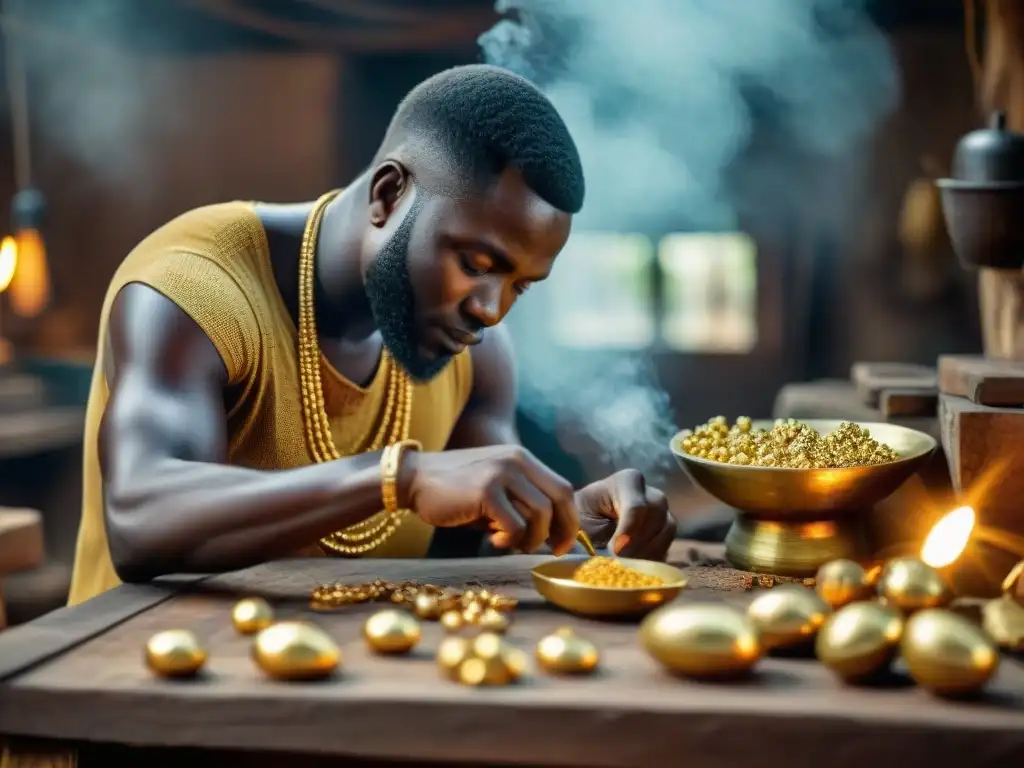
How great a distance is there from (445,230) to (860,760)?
95 cm

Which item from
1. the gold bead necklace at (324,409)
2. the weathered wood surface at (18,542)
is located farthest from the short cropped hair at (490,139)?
the weathered wood surface at (18,542)

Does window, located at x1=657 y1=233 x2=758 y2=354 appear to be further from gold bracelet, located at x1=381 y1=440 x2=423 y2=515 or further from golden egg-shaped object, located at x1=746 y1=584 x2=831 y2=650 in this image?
golden egg-shaped object, located at x1=746 y1=584 x2=831 y2=650

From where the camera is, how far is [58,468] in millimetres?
5758

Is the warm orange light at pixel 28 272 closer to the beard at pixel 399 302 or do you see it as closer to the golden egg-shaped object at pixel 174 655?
the beard at pixel 399 302

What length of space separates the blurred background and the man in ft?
11.1

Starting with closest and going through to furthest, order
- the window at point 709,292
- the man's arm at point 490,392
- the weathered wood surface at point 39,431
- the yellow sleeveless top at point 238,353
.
A: the yellow sleeveless top at point 238,353
the man's arm at point 490,392
the weathered wood surface at point 39,431
the window at point 709,292

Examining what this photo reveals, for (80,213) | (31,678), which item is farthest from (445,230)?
(80,213)

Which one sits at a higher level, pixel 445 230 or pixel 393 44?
pixel 393 44

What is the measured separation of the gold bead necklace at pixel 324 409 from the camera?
184cm

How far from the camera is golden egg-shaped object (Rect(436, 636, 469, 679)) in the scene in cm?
107

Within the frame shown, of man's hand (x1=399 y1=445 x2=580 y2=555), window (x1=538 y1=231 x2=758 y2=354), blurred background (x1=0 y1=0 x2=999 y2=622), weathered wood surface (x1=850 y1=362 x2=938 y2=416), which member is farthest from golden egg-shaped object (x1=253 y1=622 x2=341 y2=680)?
window (x1=538 y1=231 x2=758 y2=354)

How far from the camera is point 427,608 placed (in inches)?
51.1

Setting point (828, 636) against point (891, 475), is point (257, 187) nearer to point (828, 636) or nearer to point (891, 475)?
point (891, 475)

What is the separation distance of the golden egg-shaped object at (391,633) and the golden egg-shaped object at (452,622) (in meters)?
0.08
